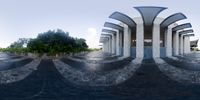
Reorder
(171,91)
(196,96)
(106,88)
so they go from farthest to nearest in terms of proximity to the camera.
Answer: (106,88) → (171,91) → (196,96)

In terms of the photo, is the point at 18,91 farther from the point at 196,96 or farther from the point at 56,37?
the point at 56,37

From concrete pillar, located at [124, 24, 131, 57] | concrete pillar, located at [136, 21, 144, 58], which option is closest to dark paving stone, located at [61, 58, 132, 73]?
concrete pillar, located at [136, 21, 144, 58]

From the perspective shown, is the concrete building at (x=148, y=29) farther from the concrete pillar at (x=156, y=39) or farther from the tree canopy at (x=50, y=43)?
the tree canopy at (x=50, y=43)

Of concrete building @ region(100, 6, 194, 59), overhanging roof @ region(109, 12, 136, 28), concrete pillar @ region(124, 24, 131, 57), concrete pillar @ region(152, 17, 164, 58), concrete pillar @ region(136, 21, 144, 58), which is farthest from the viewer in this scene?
concrete pillar @ region(124, 24, 131, 57)

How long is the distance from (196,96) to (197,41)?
80.1m

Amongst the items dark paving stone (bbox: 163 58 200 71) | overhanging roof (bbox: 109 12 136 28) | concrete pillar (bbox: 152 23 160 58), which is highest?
overhanging roof (bbox: 109 12 136 28)

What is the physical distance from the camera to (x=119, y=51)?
40.2 meters

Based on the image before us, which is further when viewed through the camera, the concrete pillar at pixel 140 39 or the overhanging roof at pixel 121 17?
the concrete pillar at pixel 140 39

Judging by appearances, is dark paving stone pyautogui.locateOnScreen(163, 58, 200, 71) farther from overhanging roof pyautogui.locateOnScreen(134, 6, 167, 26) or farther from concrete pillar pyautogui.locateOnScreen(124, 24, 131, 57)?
concrete pillar pyautogui.locateOnScreen(124, 24, 131, 57)

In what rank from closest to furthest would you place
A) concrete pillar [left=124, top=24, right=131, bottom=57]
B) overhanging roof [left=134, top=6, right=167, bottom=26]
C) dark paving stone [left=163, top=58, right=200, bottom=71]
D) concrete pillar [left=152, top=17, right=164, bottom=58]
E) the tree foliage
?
dark paving stone [left=163, top=58, right=200, bottom=71] < overhanging roof [left=134, top=6, right=167, bottom=26] < concrete pillar [left=152, top=17, right=164, bottom=58] < concrete pillar [left=124, top=24, right=131, bottom=57] < the tree foliage

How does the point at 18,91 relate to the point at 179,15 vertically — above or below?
below

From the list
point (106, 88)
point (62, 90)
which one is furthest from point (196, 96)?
point (62, 90)

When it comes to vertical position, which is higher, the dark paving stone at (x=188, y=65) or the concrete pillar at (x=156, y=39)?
the concrete pillar at (x=156, y=39)

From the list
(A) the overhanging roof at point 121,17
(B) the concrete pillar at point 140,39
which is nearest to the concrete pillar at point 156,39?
(B) the concrete pillar at point 140,39
